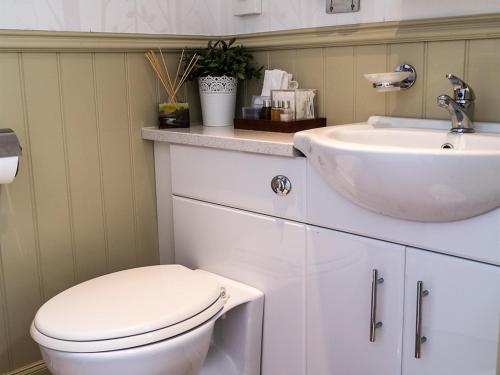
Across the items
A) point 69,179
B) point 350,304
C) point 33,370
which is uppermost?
point 69,179

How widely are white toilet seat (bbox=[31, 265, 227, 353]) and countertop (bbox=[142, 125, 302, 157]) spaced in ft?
1.15

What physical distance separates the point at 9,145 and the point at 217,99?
2.11 ft

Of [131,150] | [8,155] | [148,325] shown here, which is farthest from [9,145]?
[148,325]

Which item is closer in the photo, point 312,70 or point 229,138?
point 229,138

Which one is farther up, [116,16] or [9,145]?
[116,16]

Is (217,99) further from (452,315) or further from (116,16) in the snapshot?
(452,315)

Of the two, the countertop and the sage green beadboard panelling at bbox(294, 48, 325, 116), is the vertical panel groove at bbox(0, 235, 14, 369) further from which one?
the sage green beadboard panelling at bbox(294, 48, 325, 116)

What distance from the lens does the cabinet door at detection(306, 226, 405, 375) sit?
1287 mm

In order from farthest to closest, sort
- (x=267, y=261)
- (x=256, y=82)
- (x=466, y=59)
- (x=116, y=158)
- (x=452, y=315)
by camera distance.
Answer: (x=256, y=82), (x=116, y=158), (x=267, y=261), (x=466, y=59), (x=452, y=315)

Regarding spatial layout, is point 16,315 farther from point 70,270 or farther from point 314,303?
point 314,303

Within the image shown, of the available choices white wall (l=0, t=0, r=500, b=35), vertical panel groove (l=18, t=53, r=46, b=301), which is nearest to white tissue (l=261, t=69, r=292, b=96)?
white wall (l=0, t=0, r=500, b=35)

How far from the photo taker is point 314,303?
4.75ft

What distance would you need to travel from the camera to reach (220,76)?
1.84 m

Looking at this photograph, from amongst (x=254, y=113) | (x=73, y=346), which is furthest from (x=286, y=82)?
(x=73, y=346)
